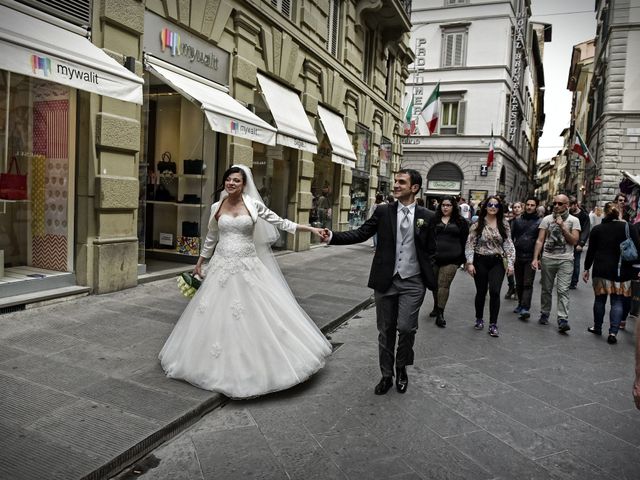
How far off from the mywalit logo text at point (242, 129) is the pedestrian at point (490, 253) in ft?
13.1

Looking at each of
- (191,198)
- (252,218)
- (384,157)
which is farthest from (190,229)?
(384,157)

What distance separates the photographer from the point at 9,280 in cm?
608

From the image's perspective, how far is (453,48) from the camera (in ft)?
112

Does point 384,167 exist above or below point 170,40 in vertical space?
below

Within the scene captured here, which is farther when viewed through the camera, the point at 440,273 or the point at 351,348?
the point at 440,273

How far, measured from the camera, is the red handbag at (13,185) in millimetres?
6461

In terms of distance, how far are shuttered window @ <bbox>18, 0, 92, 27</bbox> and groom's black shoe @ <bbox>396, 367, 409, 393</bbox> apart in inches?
227

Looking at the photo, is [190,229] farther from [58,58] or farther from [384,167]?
[384,167]

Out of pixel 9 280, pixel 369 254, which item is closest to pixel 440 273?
pixel 9 280

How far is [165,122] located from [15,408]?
754 cm

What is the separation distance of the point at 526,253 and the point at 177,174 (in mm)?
6597

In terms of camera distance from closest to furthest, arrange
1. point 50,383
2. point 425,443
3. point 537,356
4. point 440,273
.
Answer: point 425,443
point 50,383
point 537,356
point 440,273

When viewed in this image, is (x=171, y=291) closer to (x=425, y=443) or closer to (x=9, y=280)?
(x=9, y=280)

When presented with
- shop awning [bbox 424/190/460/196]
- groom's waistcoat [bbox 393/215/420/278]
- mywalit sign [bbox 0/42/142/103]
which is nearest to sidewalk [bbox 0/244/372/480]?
groom's waistcoat [bbox 393/215/420/278]
